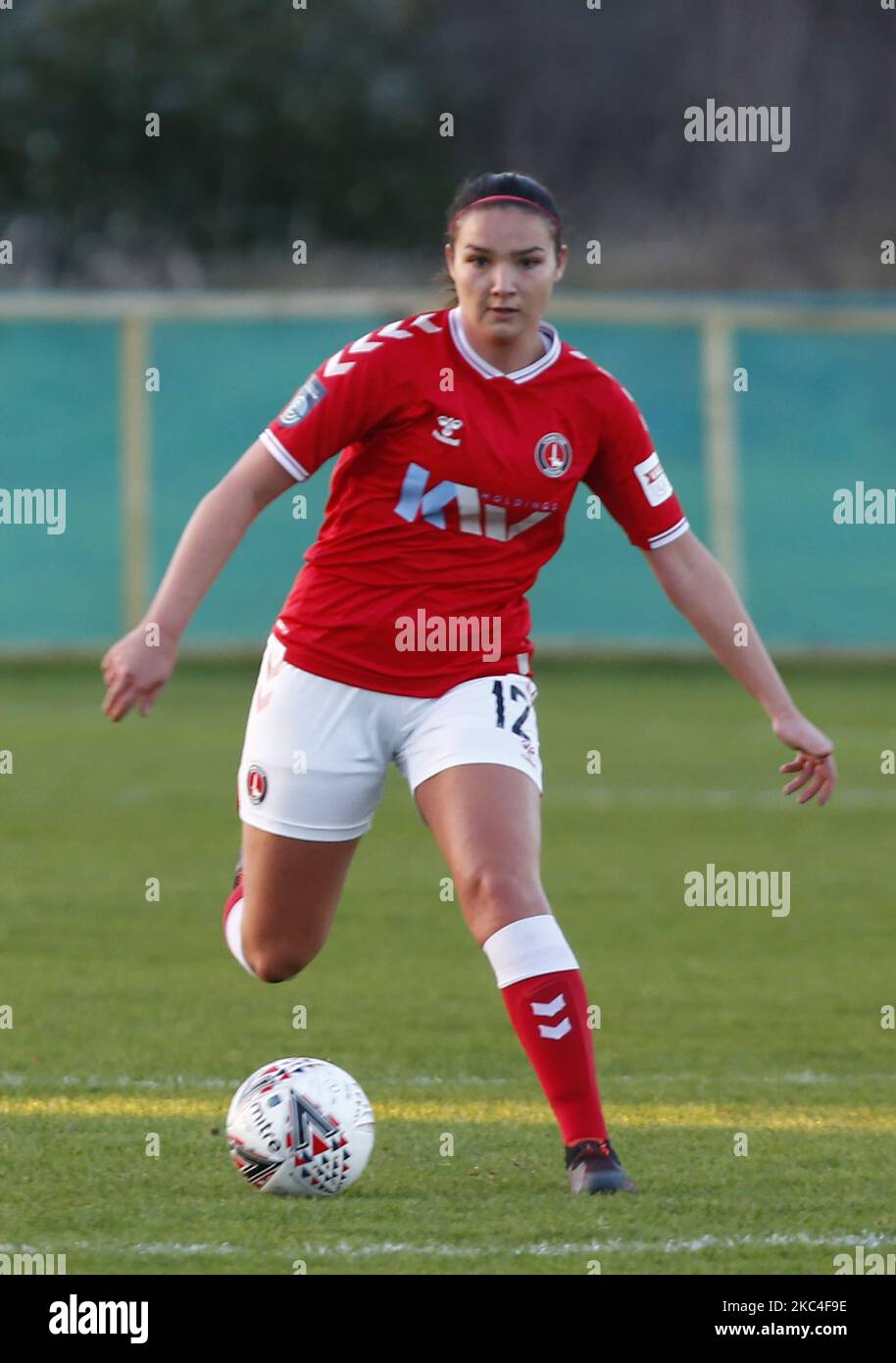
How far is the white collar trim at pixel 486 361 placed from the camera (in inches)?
217

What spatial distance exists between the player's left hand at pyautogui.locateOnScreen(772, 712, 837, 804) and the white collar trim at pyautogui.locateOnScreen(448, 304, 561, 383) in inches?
38.0

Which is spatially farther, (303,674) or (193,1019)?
(193,1019)

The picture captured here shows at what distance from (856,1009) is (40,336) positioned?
1459cm

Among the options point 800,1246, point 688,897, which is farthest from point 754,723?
point 800,1246

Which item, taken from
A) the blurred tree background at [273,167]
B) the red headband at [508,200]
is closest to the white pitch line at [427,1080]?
the red headband at [508,200]

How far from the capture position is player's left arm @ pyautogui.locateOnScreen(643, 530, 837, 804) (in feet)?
18.5

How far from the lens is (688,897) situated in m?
10.2

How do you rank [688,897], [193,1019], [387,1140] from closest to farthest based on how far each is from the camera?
[387,1140] < [193,1019] < [688,897]

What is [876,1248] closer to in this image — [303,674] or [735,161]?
[303,674]

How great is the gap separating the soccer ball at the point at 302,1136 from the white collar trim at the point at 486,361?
1609mm

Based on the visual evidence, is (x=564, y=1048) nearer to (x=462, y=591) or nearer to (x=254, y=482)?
(x=462, y=591)

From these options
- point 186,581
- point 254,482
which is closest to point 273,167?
point 254,482

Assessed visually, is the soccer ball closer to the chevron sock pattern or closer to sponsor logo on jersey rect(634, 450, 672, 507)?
the chevron sock pattern

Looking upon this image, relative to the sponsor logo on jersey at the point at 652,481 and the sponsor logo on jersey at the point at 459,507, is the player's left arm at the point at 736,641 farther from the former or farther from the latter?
the sponsor logo on jersey at the point at 459,507
